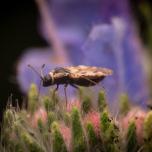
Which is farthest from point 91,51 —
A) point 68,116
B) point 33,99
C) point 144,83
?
point 144,83

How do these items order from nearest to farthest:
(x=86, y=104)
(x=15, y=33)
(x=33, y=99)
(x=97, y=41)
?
(x=86, y=104) → (x=33, y=99) → (x=97, y=41) → (x=15, y=33)

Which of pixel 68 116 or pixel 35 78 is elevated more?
pixel 35 78

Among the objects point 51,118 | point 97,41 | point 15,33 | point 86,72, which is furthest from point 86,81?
point 15,33

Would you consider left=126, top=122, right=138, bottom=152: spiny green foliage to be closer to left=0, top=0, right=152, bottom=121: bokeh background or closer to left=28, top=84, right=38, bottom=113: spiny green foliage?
left=28, top=84, right=38, bottom=113: spiny green foliage

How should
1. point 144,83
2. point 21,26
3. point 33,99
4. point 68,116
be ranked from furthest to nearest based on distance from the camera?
point 21,26 < point 144,83 < point 33,99 < point 68,116

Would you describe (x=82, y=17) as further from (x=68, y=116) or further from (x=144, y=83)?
(x=68, y=116)

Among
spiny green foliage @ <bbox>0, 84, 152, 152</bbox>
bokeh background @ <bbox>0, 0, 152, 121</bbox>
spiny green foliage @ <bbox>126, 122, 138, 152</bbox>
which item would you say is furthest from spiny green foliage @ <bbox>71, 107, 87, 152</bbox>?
bokeh background @ <bbox>0, 0, 152, 121</bbox>

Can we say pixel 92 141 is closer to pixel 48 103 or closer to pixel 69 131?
pixel 69 131
